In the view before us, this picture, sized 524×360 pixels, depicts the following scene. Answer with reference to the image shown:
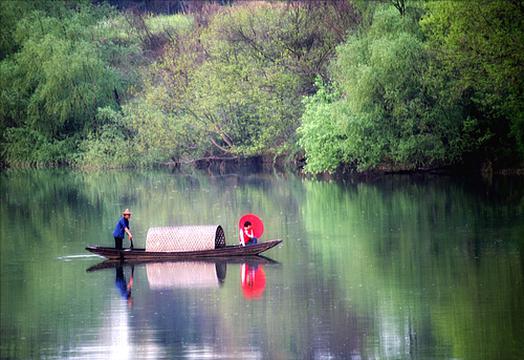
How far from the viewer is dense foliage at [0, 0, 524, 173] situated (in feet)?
155

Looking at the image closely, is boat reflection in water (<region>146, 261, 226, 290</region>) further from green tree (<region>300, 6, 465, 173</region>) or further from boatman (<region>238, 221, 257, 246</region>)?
green tree (<region>300, 6, 465, 173</region>)

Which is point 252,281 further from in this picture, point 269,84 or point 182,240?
point 269,84

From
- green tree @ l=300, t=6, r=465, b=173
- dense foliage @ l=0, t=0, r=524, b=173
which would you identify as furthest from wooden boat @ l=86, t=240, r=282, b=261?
green tree @ l=300, t=6, r=465, b=173

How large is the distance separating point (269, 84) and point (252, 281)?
3223 cm

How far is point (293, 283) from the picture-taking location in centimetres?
2562

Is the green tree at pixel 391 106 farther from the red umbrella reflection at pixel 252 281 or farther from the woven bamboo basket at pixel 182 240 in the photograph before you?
the red umbrella reflection at pixel 252 281

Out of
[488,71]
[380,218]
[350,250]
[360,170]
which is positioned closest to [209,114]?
[360,170]

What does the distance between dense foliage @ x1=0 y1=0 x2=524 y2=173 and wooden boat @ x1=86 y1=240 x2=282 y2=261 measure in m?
18.4

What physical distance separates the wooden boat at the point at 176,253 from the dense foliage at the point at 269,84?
1841cm

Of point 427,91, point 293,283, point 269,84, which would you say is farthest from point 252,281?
point 269,84

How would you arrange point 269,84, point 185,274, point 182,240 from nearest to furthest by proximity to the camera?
point 185,274 < point 182,240 < point 269,84

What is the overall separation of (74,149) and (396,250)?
36.6 metres

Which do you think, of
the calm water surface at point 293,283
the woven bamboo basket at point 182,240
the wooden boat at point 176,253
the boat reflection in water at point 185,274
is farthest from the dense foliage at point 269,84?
the boat reflection in water at point 185,274

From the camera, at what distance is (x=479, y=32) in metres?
45.3
